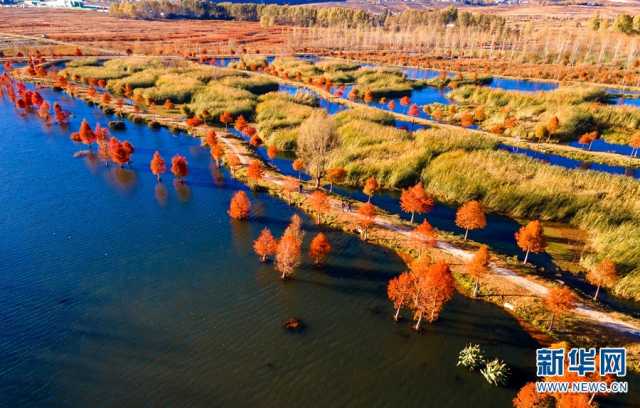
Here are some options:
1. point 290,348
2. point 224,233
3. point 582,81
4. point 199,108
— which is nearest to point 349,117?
point 199,108

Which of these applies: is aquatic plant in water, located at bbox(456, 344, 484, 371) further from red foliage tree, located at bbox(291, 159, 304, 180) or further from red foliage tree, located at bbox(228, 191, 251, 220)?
red foliage tree, located at bbox(291, 159, 304, 180)

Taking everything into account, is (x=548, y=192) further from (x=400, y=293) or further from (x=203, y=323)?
(x=203, y=323)

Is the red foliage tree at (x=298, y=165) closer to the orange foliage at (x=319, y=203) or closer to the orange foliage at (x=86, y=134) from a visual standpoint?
the orange foliage at (x=319, y=203)

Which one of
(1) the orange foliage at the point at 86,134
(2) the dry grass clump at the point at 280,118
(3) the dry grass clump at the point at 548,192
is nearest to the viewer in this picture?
(3) the dry grass clump at the point at 548,192

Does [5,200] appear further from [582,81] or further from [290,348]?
[582,81]

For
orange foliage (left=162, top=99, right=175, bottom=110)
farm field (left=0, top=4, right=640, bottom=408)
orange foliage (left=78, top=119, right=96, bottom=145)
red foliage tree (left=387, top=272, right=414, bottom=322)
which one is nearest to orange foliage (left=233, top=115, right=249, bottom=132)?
farm field (left=0, top=4, right=640, bottom=408)

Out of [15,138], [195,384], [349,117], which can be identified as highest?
[349,117]

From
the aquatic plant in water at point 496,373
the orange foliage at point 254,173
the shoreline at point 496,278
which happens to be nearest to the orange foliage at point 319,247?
the shoreline at point 496,278

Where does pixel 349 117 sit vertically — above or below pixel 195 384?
above
